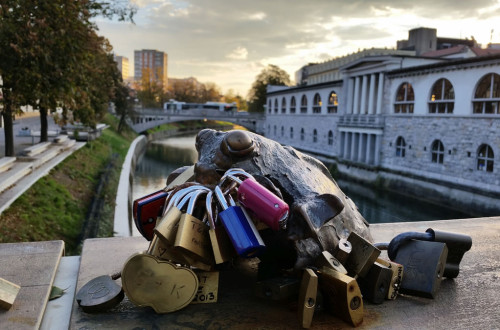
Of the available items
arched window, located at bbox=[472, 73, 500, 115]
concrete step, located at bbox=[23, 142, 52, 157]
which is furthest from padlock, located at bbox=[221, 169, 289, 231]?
arched window, located at bbox=[472, 73, 500, 115]

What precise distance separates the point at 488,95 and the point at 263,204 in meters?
24.8

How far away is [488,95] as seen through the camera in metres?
23.9

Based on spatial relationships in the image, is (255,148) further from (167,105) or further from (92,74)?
(167,105)

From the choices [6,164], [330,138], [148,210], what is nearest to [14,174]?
[6,164]

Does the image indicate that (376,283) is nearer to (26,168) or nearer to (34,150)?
(26,168)

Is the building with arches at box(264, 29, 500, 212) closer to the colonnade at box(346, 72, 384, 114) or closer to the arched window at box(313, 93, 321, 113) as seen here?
the colonnade at box(346, 72, 384, 114)

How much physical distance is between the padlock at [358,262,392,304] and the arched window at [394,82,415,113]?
2886cm

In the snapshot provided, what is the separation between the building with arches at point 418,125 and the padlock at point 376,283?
2233 cm

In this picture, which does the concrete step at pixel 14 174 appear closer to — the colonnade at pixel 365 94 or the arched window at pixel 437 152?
the arched window at pixel 437 152

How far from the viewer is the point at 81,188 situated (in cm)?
1752

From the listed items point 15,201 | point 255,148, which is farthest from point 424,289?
point 15,201

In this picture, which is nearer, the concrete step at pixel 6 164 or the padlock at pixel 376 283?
the padlock at pixel 376 283

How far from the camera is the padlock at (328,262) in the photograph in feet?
10.3

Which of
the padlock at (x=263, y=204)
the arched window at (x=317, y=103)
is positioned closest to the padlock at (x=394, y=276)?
the padlock at (x=263, y=204)
